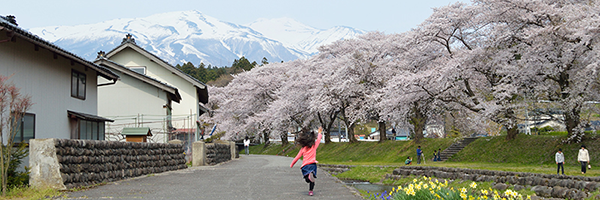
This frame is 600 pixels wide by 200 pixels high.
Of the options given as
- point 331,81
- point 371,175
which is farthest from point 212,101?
point 371,175

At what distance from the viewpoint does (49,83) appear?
15266mm

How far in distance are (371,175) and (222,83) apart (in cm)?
5478

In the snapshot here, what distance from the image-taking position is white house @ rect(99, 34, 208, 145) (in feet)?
105

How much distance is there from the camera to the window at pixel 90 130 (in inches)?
713

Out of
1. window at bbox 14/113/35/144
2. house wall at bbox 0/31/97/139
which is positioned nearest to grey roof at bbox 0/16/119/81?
house wall at bbox 0/31/97/139

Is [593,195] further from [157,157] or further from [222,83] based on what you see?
[222,83]

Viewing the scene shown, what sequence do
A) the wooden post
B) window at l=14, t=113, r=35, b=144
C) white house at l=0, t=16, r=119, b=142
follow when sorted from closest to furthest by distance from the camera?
white house at l=0, t=16, r=119, b=142 < window at l=14, t=113, r=35, b=144 < the wooden post

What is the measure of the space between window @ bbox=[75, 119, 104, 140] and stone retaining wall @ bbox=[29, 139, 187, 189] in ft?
11.9

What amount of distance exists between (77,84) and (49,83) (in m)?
2.30

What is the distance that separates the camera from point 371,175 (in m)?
25.7

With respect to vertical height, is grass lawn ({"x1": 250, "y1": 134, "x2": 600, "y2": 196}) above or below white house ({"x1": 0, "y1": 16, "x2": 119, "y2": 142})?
below

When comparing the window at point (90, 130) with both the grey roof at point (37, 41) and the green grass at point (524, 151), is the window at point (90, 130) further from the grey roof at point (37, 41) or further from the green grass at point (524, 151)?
the green grass at point (524, 151)

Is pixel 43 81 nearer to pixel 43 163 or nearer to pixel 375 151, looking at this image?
pixel 43 163

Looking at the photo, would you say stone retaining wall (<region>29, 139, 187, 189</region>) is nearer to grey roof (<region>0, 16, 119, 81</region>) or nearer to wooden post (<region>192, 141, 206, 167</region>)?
grey roof (<region>0, 16, 119, 81</region>)
